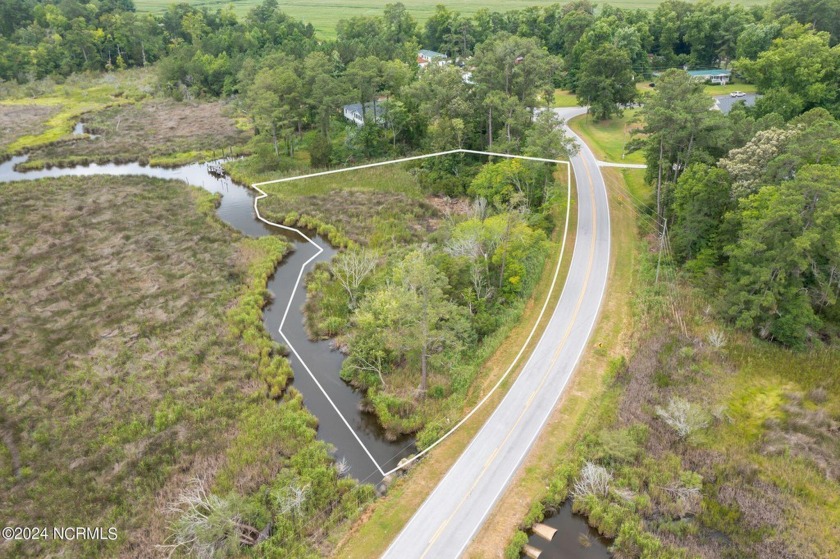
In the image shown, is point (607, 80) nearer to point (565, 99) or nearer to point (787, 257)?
point (565, 99)

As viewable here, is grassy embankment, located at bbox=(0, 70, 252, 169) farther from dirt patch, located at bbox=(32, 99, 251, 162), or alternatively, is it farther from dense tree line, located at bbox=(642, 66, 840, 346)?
dense tree line, located at bbox=(642, 66, 840, 346)

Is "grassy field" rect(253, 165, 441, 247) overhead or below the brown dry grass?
overhead

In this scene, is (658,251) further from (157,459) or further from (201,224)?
(201,224)

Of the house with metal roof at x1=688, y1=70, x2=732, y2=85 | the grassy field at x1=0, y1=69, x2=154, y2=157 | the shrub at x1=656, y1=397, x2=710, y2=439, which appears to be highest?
the house with metal roof at x1=688, y1=70, x2=732, y2=85

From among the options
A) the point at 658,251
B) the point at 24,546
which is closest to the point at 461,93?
the point at 658,251

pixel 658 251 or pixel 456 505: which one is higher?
pixel 658 251

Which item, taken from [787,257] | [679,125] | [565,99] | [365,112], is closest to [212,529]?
[787,257]

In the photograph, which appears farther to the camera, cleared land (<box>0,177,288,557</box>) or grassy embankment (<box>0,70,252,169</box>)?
grassy embankment (<box>0,70,252,169</box>)

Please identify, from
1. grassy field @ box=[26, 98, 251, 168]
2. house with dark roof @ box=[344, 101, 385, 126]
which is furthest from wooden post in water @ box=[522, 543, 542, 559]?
grassy field @ box=[26, 98, 251, 168]
